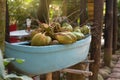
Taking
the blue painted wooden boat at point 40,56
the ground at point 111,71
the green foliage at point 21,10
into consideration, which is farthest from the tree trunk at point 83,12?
the blue painted wooden boat at point 40,56

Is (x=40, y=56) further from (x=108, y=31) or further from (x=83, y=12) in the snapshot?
(x=108, y=31)

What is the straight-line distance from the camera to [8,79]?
1.51 m

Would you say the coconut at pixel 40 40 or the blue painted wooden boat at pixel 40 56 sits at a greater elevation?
the coconut at pixel 40 40

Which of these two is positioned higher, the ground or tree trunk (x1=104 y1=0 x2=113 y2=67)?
tree trunk (x1=104 y1=0 x2=113 y2=67)

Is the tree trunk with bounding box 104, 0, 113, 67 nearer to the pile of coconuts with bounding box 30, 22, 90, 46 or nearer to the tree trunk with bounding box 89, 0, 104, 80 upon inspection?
the tree trunk with bounding box 89, 0, 104, 80

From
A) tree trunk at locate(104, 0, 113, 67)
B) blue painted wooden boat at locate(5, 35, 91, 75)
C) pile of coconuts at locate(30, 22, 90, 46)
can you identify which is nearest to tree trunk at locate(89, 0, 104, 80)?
pile of coconuts at locate(30, 22, 90, 46)

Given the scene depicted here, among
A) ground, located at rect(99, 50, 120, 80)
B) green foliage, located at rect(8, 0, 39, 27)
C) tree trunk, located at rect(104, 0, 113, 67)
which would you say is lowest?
ground, located at rect(99, 50, 120, 80)

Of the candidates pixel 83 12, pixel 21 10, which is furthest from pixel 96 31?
pixel 21 10

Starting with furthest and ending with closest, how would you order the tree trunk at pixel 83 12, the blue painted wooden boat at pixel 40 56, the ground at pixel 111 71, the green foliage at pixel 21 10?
the ground at pixel 111 71 < the tree trunk at pixel 83 12 < the green foliage at pixel 21 10 < the blue painted wooden boat at pixel 40 56

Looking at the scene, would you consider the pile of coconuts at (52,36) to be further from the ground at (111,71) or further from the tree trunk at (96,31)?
the ground at (111,71)

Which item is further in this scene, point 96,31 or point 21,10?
point 21,10

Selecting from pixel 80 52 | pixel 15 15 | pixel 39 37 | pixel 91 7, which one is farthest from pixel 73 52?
pixel 91 7

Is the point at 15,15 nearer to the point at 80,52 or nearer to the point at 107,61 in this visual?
the point at 80,52

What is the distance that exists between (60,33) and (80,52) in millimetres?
269
